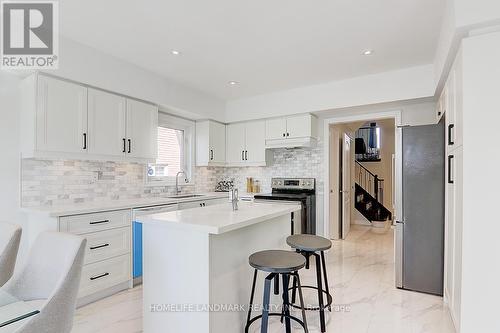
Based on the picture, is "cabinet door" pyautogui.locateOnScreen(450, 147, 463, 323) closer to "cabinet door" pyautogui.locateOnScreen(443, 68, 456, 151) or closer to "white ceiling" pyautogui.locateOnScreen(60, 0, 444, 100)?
"cabinet door" pyautogui.locateOnScreen(443, 68, 456, 151)

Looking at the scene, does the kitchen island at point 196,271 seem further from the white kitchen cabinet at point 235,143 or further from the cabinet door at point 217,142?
the white kitchen cabinet at point 235,143

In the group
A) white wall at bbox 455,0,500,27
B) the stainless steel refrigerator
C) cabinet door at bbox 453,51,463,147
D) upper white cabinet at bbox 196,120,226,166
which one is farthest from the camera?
upper white cabinet at bbox 196,120,226,166

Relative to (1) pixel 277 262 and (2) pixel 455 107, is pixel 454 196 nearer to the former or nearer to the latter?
(2) pixel 455 107

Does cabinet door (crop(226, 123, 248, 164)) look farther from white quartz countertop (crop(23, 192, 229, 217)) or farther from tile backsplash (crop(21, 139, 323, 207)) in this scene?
white quartz countertop (crop(23, 192, 229, 217))

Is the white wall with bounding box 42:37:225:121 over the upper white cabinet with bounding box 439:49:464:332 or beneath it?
over

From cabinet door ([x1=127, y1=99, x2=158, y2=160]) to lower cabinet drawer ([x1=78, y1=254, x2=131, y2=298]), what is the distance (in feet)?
4.08

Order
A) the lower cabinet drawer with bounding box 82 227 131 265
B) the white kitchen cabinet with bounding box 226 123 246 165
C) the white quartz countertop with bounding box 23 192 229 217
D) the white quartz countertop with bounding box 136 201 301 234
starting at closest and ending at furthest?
the white quartz countertop with bounding box 136 201 301 234, the white quartz countertop with bounding box 23 192 229 217, the lower cabinet drawer with bounding box 82 227 131 265, the white kitchen cabinet with bounding box 226 123 246 165

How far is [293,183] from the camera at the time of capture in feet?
15.5

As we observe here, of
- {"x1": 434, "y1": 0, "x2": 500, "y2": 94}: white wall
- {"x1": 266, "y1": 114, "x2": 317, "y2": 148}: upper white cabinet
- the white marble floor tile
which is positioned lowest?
the white marble floor tile

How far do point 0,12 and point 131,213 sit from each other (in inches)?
82.5

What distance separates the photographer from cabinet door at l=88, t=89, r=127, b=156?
2.93 meters

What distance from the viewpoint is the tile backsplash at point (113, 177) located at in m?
2.78

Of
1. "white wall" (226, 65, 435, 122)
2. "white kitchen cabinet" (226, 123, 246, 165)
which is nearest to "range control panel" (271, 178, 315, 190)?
"white kitchen cabinet" (226, 123, 246, 165)

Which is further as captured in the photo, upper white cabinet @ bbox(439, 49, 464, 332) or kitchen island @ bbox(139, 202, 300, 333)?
upper white cabinet @ bbox(439, 49, 464, 332)
